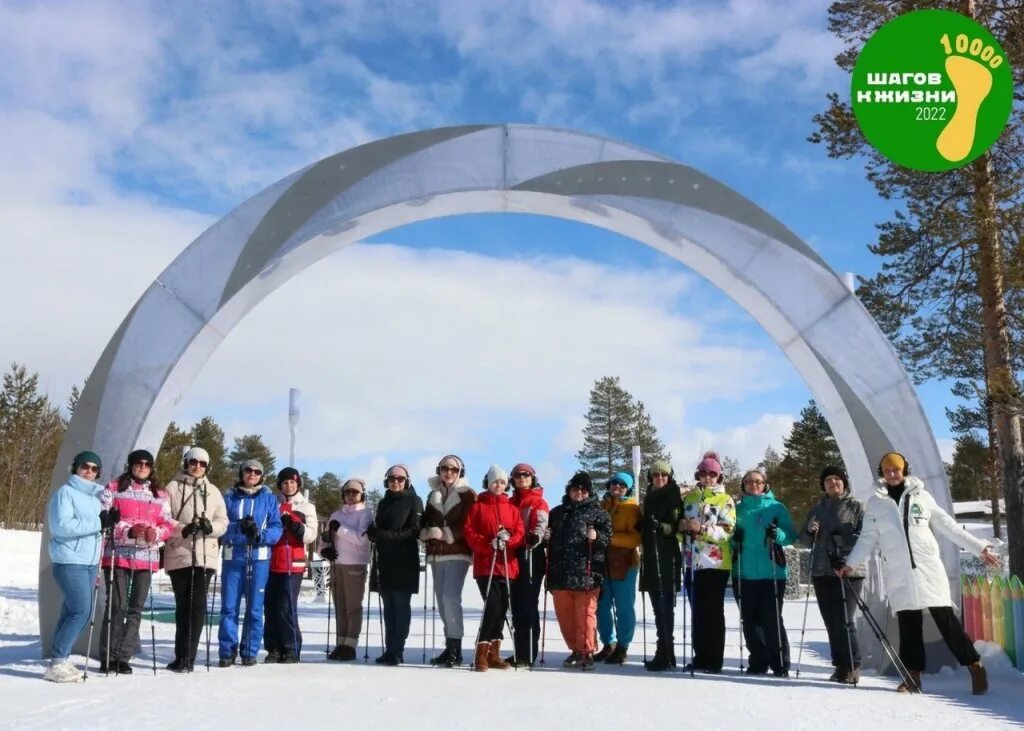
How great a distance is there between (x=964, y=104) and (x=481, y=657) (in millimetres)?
8760

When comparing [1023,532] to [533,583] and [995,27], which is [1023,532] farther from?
[533,583]

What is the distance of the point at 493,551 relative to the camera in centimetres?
648

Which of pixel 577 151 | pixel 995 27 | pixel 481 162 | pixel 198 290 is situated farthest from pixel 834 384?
pixel 995 27

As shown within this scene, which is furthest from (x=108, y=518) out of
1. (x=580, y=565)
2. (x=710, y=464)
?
(x=710, y=464)

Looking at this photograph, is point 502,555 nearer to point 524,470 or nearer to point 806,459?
point 524,470

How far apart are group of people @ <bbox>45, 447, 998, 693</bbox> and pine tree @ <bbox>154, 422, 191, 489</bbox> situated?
37047 millimetres

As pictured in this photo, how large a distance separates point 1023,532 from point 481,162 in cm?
872

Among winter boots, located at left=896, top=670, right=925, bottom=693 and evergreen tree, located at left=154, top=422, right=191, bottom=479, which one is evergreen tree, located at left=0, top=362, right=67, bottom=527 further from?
winter boots, located at left=896, top=670, right=925, bottom=693

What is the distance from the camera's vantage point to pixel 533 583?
269 inches

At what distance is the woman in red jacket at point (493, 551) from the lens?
6.42m

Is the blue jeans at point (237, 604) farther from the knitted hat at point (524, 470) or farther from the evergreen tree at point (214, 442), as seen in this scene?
the evergreen tree at point (214, 442)

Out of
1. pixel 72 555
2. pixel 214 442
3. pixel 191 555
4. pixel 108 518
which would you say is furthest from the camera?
pixel 214 442

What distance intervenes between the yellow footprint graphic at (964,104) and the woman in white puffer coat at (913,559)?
6.37 metres

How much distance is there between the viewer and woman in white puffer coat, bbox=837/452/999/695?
5.91m
